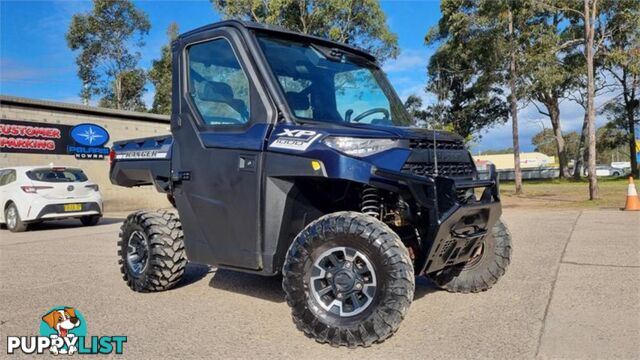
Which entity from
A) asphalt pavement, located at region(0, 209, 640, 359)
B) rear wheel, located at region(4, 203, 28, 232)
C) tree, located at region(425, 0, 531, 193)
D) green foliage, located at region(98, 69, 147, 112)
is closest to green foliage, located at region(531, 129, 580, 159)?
tree, located at region(425, 0, 531, 193)

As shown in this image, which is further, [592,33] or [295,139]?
[592,33]

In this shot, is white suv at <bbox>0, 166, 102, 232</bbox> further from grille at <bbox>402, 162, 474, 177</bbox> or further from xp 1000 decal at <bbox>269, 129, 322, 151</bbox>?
grille at <bbox>402, 162, 474, 177</bbox>

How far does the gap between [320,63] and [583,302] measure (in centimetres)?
316

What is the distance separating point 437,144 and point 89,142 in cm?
1874

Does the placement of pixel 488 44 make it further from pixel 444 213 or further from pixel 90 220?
pixel 444 213

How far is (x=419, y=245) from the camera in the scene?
408 centimetres

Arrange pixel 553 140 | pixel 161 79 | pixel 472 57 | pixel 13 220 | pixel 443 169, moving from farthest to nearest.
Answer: pixel 553 140 → pixel 161 79 → pixel 472 57 → pixel 13 220 → pixel 443 169

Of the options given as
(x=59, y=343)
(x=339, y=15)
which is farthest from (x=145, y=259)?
(x=339, y=15)

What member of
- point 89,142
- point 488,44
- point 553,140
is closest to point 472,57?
point 488,44

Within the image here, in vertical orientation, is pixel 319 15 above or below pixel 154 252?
above

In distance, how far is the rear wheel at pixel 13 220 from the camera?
1279 centimetres

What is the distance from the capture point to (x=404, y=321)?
4.23m

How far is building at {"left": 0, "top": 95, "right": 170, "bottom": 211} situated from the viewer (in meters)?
17.6

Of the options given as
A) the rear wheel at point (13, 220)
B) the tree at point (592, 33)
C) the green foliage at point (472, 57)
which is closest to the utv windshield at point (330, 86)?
the green foliage at point (472, 57)
